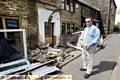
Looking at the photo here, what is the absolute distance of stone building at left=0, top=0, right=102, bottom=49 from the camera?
193 inches

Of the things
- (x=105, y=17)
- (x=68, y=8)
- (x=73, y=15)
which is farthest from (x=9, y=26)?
(x=105, y=17)

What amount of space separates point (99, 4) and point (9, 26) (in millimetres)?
19181

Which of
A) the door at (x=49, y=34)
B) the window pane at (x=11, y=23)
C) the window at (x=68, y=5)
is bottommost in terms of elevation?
the door at (x=49, y=34)

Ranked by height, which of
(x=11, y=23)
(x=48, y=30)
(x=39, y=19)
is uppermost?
(x=39, y=19)

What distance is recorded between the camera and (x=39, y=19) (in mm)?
6484

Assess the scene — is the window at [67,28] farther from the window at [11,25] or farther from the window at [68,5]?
the window at [11,25]

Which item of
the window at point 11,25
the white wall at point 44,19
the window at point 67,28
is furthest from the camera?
the window at point 67,28

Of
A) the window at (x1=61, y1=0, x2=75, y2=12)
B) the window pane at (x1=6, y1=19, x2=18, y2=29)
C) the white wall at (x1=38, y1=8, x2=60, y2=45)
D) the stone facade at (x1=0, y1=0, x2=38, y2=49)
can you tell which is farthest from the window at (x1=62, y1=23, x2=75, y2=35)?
the window pane at (x1=6, y1=19, x2=18, y2=29)

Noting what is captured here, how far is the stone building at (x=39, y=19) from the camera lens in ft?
16.1

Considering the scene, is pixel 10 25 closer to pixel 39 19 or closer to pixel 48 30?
pixel 39 19

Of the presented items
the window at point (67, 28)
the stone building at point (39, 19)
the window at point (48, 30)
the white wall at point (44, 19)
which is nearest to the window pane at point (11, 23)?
the stone building at point (39, 19)

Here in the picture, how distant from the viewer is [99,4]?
19.5 meters

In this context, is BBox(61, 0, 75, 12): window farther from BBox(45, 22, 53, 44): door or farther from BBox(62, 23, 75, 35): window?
BBox(45, 22, 53, 44): door

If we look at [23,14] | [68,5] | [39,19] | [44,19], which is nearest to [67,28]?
[68,5]
